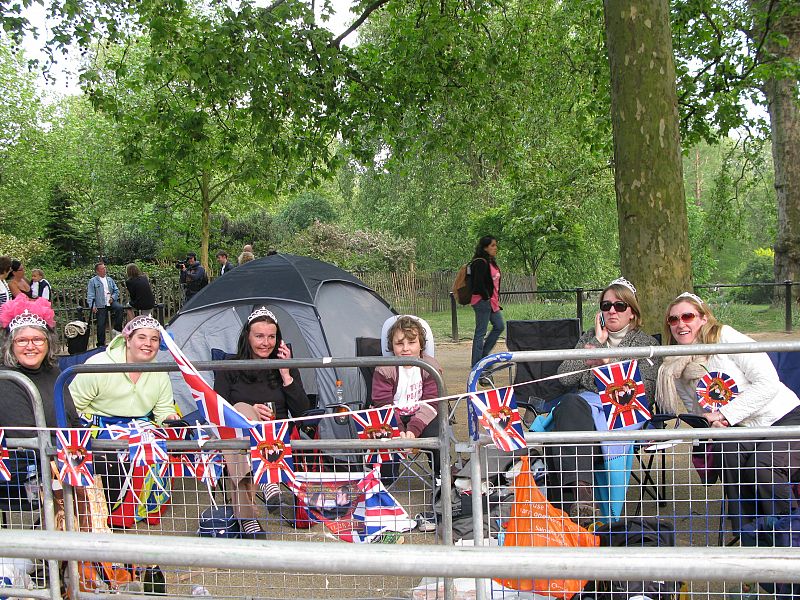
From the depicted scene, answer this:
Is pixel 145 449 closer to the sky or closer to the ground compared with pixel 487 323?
closer to the ground

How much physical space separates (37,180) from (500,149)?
25.5 m

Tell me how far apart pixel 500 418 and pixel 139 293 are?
576 inches

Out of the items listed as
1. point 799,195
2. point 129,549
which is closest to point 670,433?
point 129,549

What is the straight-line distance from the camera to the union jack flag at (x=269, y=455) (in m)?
3.56

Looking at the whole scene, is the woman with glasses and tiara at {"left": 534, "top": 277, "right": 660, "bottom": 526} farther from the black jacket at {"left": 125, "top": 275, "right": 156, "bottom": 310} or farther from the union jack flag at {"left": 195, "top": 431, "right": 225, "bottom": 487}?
the black jacket at {"left": 125, "top": 275, "right": 156, "bottom": 310}

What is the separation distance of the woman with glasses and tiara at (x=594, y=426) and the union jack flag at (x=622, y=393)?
17cm

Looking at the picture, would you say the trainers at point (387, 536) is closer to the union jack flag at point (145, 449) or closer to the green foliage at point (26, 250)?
the union jack flag at point (145, 449)

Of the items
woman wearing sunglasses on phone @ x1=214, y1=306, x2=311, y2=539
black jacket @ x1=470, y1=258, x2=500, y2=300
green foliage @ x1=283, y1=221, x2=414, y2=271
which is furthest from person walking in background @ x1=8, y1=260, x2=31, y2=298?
green foliage @ x1=283, y1=221, x2=414, y2=271

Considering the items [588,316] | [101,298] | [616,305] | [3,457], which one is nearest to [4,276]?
[101,298]

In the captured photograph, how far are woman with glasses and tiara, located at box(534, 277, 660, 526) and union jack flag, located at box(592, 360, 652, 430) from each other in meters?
0.17

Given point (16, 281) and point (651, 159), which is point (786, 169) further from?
point (16, 281)

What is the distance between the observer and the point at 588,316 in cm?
1720

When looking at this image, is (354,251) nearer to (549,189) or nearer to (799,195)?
(549,189)

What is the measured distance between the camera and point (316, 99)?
35.7ft
